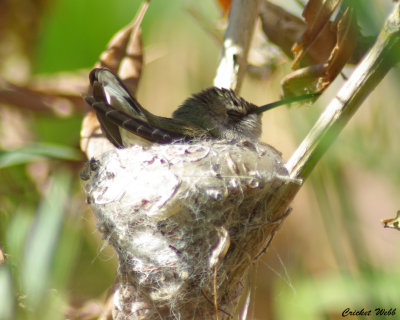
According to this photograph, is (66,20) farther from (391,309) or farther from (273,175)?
(391,309)

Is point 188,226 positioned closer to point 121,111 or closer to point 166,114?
point 121,111

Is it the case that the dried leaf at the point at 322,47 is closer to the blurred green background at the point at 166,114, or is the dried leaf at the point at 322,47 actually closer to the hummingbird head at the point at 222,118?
the blurred green background at the point at 166,114

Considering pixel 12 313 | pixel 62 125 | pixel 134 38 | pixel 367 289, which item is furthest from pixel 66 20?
pixel 367 289

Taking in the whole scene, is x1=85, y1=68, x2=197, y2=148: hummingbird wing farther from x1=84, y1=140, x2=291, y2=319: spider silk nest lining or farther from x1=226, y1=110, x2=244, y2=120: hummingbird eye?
x1=226, y1=110, x2=244, y2=120: hummingbird eye

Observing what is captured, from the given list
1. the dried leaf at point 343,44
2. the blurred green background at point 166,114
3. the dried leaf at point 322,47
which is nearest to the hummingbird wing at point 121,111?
the blurred green background at point 166,114

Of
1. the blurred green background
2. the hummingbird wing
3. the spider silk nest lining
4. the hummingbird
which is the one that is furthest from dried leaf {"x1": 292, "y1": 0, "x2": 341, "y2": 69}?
the hummingbird wing

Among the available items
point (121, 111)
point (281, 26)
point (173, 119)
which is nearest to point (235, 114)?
point (173, 119)
